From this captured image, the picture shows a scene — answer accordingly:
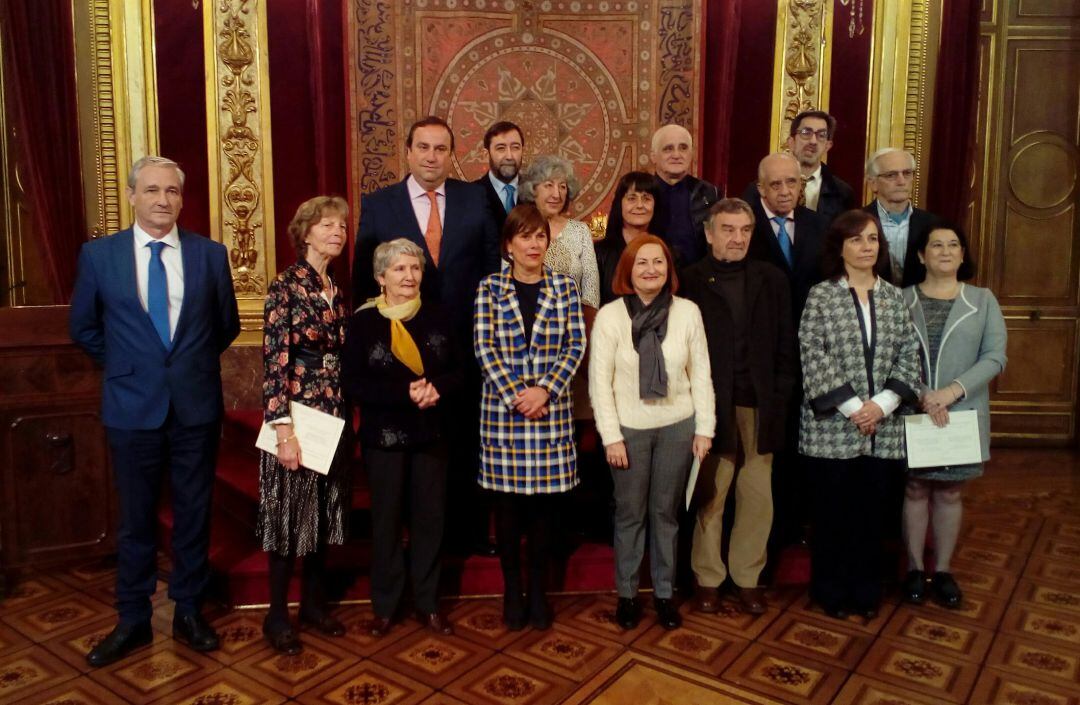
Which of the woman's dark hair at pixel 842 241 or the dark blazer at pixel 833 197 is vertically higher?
the dark blazer at pixel 833 197

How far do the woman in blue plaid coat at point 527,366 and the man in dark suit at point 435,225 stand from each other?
0.91ft

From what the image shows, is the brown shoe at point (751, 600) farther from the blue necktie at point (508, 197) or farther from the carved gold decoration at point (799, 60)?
the carved gold decoration at point (799, 60)

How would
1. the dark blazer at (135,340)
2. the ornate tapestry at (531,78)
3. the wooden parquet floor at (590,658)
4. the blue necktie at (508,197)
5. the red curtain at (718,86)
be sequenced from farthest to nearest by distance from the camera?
the red curtain at (718,86)
the ornate tapestry at (531,78)
the blue necktie at (508,197)
the dark blazer at (135,340)
the wooden parquet floor at (590,658)

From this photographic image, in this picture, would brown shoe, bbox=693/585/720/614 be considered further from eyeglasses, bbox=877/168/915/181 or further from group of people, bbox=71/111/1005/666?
eyeglasses, bbox=877/168/915/181

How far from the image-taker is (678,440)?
9.93 feet

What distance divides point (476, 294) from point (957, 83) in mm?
3678

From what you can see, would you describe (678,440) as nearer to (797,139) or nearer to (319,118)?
(797,139)

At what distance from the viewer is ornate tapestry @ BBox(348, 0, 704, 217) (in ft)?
16.4

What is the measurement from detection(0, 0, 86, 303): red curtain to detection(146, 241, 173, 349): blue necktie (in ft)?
6.56

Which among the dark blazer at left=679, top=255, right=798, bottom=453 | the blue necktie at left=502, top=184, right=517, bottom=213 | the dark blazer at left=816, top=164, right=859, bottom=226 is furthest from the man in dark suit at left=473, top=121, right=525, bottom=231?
the dark blazer at left=816, top=164, right=859, bottom=226

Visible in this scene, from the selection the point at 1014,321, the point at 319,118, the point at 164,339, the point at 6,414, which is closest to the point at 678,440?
the point at 164,339

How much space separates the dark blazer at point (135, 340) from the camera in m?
2.79

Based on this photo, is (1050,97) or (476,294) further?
(1050,97)

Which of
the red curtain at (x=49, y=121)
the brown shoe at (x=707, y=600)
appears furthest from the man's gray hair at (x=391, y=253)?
the red curtain at (x=49, y=121)
